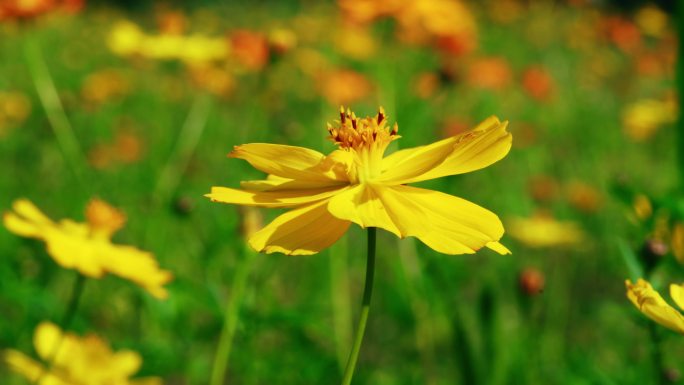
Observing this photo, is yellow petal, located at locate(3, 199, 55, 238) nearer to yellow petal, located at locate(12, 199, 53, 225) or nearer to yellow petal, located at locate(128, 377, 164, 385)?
yellow petal, located at locate(12, 199, 53, 225)

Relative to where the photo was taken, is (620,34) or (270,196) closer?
(270,196)

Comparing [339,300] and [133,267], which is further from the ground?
[339,300]

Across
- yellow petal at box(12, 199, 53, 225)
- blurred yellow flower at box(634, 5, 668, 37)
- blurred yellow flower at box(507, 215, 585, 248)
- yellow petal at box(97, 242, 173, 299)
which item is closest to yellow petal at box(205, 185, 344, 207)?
yellow petal at box(97, 242, 173, 299)

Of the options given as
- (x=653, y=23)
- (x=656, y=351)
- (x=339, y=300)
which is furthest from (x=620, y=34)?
(x=656, y=351)

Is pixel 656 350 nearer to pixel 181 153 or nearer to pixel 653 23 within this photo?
pixel 181 153

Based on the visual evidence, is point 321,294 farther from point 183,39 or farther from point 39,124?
point 39,124

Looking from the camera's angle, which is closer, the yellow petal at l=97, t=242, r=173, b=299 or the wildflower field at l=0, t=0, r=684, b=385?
the wildflower field at l=0, t=0, r=684, b=385

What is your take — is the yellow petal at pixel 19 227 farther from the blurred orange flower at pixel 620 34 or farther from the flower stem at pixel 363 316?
the blurred orange flower at pixel 620 34
